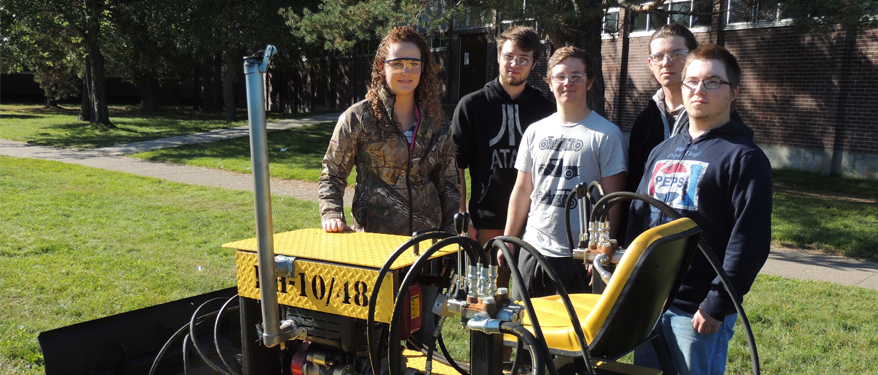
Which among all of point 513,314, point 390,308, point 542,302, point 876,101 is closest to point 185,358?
point 390,308

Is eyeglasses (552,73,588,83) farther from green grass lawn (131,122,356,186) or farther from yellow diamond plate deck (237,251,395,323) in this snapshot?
green grass lawn (131,122,356,186)

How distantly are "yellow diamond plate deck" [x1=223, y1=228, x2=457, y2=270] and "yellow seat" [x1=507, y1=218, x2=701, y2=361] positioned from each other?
527 mm

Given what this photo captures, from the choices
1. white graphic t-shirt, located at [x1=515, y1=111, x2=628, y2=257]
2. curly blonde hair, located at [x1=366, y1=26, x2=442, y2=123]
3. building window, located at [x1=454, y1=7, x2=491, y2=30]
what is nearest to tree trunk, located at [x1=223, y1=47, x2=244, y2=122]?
building window, located at [x1=454, y1=7, x2=491, y2=30]

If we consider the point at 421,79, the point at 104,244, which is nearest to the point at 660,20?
the point at 104,244

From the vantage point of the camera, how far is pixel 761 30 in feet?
47.0

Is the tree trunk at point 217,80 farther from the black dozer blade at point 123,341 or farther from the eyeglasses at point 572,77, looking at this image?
the eyeglasses at point 572,77

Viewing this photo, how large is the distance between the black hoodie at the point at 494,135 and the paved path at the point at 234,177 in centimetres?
364

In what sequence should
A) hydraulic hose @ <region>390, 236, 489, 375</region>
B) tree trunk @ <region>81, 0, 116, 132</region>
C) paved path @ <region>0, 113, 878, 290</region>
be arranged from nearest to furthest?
hydraulic hose @ <region>390, 236, 489, 375</region> → paved path @ <region>0, 113, 878, 290</region> → tree trunk @ <region>81, 0, 116, 132</region>

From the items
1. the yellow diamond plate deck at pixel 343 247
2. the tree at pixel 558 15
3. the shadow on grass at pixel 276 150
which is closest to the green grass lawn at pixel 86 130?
the shadow on grass at pixel 276 150

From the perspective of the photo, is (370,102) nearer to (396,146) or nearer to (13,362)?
(396,146)

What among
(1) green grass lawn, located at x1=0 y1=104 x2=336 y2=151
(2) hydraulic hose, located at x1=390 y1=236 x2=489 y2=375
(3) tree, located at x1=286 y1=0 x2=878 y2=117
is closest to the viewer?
(2) hydraulic hose, located at x1=390 y1=236 x2=489 y2=375

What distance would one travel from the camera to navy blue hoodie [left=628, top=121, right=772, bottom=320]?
6.94 ft

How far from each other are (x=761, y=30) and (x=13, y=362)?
1520 cm

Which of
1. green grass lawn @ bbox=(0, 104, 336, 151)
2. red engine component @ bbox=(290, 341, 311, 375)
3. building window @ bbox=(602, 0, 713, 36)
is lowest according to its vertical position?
green grass lawn @ bbox=(0, 104, 336, 151)
